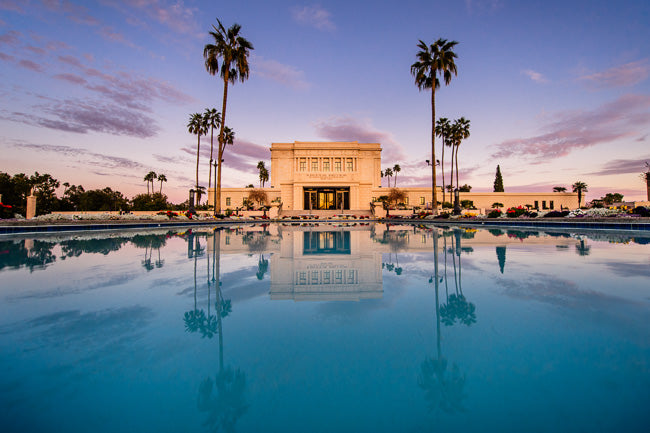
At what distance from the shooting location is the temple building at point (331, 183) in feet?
154

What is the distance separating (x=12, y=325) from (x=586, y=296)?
5883 mm

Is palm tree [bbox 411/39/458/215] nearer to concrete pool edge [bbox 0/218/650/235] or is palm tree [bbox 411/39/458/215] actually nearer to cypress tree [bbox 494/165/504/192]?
concrete pool edge [bbox 0/218/650/235]

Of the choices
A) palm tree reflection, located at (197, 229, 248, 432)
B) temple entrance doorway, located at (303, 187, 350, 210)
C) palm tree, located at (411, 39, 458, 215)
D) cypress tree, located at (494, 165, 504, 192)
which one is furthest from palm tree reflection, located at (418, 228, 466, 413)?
cypress tree, located at (494, 165, 504, 192)

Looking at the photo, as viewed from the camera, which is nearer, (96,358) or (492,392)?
(492,392)

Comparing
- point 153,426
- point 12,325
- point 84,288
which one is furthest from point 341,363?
point 84,288

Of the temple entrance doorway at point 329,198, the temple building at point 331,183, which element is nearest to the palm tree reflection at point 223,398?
the temple building at point 331,183

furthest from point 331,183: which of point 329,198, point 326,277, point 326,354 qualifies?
point 326,354

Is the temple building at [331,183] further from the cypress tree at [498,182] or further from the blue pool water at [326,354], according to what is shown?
the blue pool water at [326,354]

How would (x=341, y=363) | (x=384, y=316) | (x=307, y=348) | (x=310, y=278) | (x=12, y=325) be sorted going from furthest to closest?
1. (x=310, y=278)
2. (x=384, y=316)
3. (x=12, y=325)
4. (x=307, y=348)
5. (x=341, y=363)

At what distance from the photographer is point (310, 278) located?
177 inches

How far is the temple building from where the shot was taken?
46875 millimetres

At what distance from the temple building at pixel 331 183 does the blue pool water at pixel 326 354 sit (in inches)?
1672

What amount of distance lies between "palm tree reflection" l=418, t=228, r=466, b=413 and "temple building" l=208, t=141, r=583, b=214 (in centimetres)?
4420

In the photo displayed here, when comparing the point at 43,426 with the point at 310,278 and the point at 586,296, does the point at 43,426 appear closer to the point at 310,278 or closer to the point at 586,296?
the point at 310,278
